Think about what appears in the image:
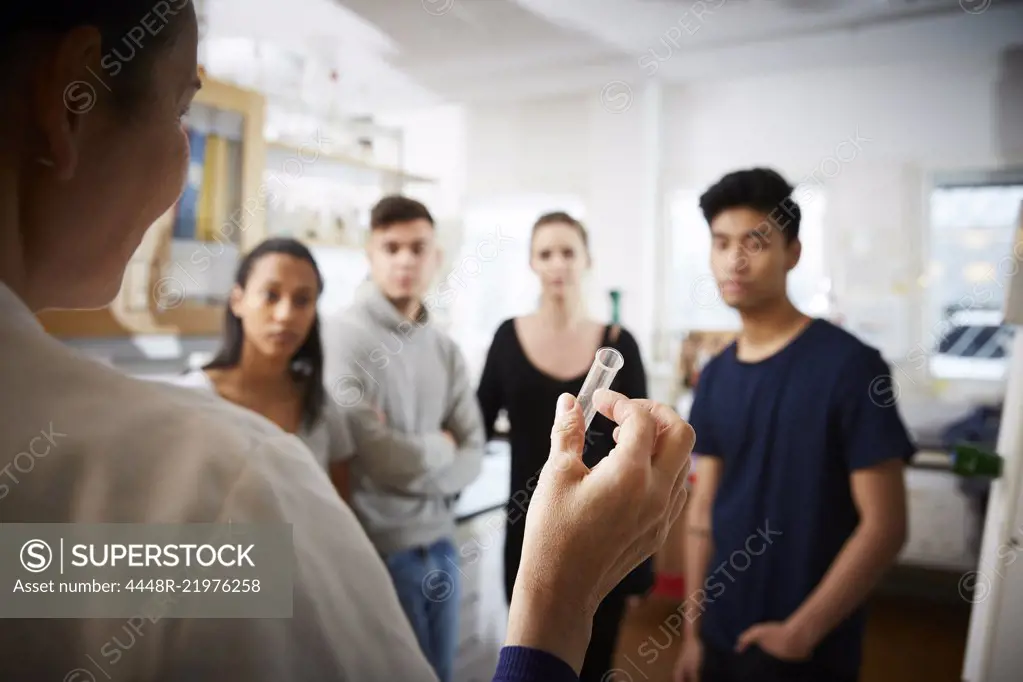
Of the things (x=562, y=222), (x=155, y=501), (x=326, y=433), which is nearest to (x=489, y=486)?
(x=326, y=433)

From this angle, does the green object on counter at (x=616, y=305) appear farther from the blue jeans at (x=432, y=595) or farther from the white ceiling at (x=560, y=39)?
the blue jeans at (x=432, y=595)

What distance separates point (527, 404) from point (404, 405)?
0.62 feet

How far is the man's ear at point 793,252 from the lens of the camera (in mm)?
764

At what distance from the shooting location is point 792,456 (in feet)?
2.44

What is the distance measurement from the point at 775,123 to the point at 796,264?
234 millimetres

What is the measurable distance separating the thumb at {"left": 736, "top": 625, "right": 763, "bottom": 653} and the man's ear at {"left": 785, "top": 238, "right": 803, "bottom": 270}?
18.8 inches

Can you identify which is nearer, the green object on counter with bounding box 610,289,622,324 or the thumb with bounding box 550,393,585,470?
the thumb with bounding box 550,393,585,470

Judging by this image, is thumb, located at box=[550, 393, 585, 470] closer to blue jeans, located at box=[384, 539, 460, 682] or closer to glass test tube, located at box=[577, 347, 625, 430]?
glass test tube, located at box=[577, 347, 625, 430]

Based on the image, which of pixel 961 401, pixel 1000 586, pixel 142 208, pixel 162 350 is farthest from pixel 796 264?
pixel 162 350

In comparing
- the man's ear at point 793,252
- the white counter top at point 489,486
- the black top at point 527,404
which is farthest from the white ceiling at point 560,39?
the white counter top at point 489,486

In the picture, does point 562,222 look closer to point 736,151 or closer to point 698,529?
point 736,151

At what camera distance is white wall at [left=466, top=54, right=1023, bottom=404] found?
2.75 feet

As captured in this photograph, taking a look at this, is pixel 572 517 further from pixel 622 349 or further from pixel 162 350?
pixel 162 350

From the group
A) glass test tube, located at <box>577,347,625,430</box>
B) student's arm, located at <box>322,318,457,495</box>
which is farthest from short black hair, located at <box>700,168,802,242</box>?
student's arm, located at <box>322,318,457,495</box>
